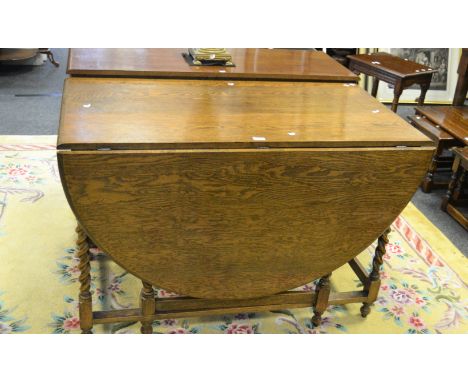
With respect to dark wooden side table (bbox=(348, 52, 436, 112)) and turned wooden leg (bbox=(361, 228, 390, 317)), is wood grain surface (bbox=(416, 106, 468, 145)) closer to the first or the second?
dark wooden side table (bbox=(348, 52, 436, 112))

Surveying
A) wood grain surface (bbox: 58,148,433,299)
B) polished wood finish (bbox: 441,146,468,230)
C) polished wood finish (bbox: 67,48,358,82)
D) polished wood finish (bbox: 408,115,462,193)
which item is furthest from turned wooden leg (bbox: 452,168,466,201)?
wood grain surface (bbox: 58,148,433,299)

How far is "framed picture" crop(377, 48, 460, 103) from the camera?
3965 mm

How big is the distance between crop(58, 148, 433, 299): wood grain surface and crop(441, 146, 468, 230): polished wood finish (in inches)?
40.2

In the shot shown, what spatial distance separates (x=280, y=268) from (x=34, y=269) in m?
1.01

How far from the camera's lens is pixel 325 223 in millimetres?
1524

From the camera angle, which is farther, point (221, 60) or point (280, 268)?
point (221, 60)

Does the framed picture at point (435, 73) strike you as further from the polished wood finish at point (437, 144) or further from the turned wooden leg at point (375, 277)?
the turned wooden leg at point (375, 277)

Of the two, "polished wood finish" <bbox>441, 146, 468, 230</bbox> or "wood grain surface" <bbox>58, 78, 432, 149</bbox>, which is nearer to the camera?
"wood grain surface" <bbox>58, 78, 432, 149</bbox>

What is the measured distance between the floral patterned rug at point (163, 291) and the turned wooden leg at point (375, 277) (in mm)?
58

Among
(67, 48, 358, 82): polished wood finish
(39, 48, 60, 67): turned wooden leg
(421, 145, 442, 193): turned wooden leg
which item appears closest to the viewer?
(67, 48, 358, 82): polished wood finish

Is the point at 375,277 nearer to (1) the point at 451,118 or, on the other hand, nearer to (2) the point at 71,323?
(2) the point at 71,323

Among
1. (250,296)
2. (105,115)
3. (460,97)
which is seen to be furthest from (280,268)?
(460,97)

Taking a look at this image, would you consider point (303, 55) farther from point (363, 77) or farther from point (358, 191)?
point (363, 77)

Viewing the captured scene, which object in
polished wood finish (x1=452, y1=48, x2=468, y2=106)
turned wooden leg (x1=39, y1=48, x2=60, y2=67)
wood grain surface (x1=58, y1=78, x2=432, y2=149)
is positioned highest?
wood grain surface (x1=58, y1=78, x2=432, y2=149)
